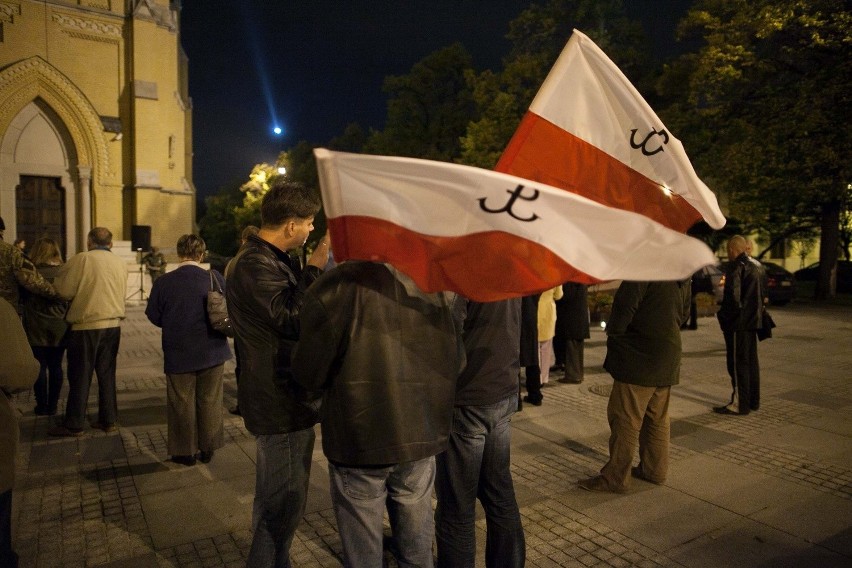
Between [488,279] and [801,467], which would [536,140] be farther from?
[801,467]

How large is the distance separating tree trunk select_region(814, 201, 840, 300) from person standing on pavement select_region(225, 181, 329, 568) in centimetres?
2436

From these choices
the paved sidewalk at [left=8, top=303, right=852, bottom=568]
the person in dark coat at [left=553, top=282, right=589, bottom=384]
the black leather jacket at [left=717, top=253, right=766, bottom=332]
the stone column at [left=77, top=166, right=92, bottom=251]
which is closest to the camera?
the paved sidewalk at [left=8, top=303, right=852, bottom=568]

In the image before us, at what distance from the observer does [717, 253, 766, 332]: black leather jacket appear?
Answer: 6988 mm

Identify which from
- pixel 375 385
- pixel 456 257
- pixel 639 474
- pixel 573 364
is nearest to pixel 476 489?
pixel 375 385

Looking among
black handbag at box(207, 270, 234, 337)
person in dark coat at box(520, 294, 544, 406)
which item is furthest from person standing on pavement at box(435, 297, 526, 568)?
person in dark coat at box(520, 294, 544, 406)

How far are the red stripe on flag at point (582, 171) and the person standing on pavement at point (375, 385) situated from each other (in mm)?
1275

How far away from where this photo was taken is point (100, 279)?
242 inches

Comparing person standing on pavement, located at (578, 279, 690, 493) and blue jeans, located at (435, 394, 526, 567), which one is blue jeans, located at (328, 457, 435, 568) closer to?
blue jeans, located at (435, 394, 526, 567)

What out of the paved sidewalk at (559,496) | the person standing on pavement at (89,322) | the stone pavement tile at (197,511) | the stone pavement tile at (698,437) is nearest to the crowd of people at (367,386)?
the paved sidewalk at (559,496)

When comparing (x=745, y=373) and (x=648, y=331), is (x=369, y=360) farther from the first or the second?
(x=745, y=373)

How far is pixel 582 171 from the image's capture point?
3.60 metres

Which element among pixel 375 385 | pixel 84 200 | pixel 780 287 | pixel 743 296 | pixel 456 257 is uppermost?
pixel 84 200

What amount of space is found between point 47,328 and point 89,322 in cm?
89

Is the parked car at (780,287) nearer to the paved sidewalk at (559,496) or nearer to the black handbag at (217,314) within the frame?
the paved sidewalk at (559,496)
